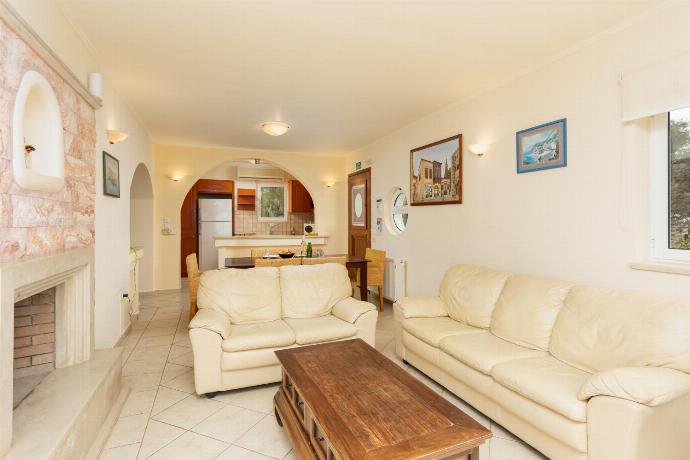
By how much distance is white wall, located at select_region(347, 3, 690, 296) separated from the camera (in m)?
2.48

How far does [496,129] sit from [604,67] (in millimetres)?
1068

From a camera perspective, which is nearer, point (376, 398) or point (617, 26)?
point (376, 398)

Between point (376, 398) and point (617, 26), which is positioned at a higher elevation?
point (617, 26)

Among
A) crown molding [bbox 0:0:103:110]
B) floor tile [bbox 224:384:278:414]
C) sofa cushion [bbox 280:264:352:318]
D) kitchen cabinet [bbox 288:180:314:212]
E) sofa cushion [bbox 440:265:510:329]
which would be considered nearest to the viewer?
crown molding [bbox 0:0:103:110]

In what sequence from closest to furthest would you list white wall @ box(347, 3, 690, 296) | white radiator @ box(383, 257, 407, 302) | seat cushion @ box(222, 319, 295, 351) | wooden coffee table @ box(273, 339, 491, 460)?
wooden coffee table @ box(273, 339, 491, 460) < white wall @ box(347, 3, 690, 296) < seat cushion @ box(222, 319, 295, 351) < white radiator @ box(383, 257, 407, 302)

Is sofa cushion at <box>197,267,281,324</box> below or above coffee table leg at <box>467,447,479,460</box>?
above

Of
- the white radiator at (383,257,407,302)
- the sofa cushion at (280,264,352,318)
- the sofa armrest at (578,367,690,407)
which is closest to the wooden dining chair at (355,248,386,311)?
the white radiator at (383,257,407,302)

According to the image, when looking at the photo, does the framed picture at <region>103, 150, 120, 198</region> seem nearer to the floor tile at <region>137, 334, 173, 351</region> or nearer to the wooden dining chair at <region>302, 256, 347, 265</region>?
the floor tile at <region>137, 334, 173, 351</region>

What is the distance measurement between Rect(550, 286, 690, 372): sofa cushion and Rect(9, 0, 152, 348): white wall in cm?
356

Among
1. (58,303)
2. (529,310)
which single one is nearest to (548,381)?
(529,310)

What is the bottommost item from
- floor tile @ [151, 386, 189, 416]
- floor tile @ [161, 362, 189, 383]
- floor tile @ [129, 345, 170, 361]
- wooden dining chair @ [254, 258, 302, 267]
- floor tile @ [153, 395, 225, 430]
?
floor tile @ [153, 395, 225, 430]

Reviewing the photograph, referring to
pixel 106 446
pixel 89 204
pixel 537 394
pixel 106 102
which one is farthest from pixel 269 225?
pixel 537 394

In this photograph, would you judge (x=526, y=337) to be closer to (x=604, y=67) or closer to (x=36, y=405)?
(x=604, y=67)

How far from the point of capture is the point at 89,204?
266 cm
